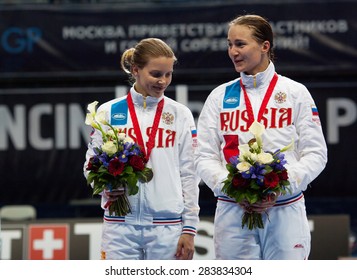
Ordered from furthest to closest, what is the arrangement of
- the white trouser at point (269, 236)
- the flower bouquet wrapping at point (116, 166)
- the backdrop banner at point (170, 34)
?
1. the backdrop banner at point (170, 34)
2. the flower bouquet wrapping at point (116, 166)
3. the white trouser at point (269, 236)

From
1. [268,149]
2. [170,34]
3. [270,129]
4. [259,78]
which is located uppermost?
[170,34]

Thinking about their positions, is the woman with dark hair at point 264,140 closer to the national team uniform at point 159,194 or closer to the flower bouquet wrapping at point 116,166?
the national team uniform at point 159,194

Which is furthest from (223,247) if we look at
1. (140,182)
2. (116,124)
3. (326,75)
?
(326,75)

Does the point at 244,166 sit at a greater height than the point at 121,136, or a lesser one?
lesser

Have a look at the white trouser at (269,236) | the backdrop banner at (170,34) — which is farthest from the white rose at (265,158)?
the backdrop banner at (170,34)

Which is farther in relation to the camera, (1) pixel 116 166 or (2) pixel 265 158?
(1) pixel 116 166

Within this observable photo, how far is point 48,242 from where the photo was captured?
7.61 meters

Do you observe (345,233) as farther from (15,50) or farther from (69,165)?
(15,50)

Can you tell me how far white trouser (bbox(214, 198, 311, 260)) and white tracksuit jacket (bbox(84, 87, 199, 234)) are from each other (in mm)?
319

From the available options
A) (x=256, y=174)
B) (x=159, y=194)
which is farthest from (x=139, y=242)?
(x=256, y=174)

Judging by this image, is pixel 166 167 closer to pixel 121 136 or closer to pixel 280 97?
pixel 121 136

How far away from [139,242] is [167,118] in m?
0.70

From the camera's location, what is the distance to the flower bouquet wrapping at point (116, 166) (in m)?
4.50

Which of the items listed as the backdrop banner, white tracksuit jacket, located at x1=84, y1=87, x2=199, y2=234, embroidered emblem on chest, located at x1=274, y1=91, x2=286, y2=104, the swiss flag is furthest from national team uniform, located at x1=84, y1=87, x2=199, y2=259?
the backdrop banner
